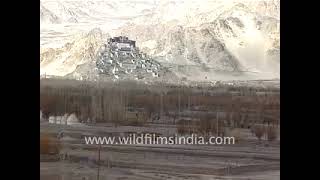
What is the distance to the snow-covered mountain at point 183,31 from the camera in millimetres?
3199

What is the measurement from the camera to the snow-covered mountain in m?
3.20

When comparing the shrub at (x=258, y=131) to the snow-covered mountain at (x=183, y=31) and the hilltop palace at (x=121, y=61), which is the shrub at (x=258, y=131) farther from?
the hilltop palace at (x=121, y=61)

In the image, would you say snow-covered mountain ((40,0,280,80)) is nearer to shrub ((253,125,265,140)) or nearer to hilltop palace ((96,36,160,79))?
hilltop palace ((96,36,160,79))

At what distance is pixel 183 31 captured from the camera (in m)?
3.22

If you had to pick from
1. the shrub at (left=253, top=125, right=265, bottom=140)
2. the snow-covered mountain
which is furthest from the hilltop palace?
the shrub at (left=253, top=125, right=265, bottom=140)

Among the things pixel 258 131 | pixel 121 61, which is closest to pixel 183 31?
pixel 121 61

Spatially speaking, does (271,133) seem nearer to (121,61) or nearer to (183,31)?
(183,31)

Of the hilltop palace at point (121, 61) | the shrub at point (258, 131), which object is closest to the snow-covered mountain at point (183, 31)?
the hilltop palace at point (121, 61)

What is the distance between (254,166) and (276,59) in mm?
652
